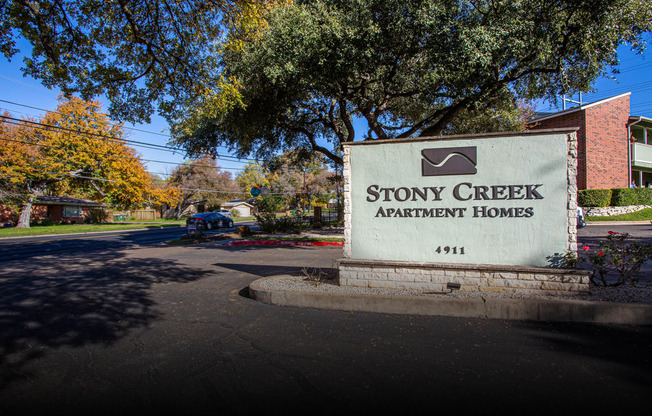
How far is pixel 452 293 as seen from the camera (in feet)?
18.3

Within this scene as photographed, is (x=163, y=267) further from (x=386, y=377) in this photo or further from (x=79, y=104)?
(x=79, y=104)

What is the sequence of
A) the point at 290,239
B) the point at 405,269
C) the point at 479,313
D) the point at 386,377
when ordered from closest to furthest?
the point at 386,377 → the point at 479,313 → the point at 405,269 → the point at 290,239

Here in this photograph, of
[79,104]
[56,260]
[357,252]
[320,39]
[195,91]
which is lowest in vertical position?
[56,260]

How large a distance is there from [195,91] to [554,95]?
11514mm

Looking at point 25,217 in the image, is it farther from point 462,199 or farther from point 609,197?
point 609,197

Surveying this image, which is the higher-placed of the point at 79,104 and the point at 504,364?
the point at 79,104

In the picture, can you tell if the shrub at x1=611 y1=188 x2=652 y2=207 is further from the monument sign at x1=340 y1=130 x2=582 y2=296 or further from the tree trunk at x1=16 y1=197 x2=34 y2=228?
the tree trunk at x1=16 y1=197 x2=34 y2=228

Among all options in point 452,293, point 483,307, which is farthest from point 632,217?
point 483,307

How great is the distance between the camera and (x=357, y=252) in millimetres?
6348

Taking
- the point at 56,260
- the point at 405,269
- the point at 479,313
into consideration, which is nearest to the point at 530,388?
the point at 479,313

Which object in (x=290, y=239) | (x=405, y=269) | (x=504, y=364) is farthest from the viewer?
(x=290, y=239)

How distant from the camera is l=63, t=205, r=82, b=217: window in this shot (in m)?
43.6

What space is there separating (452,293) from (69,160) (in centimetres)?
3778

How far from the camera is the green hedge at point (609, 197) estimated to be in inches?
976
